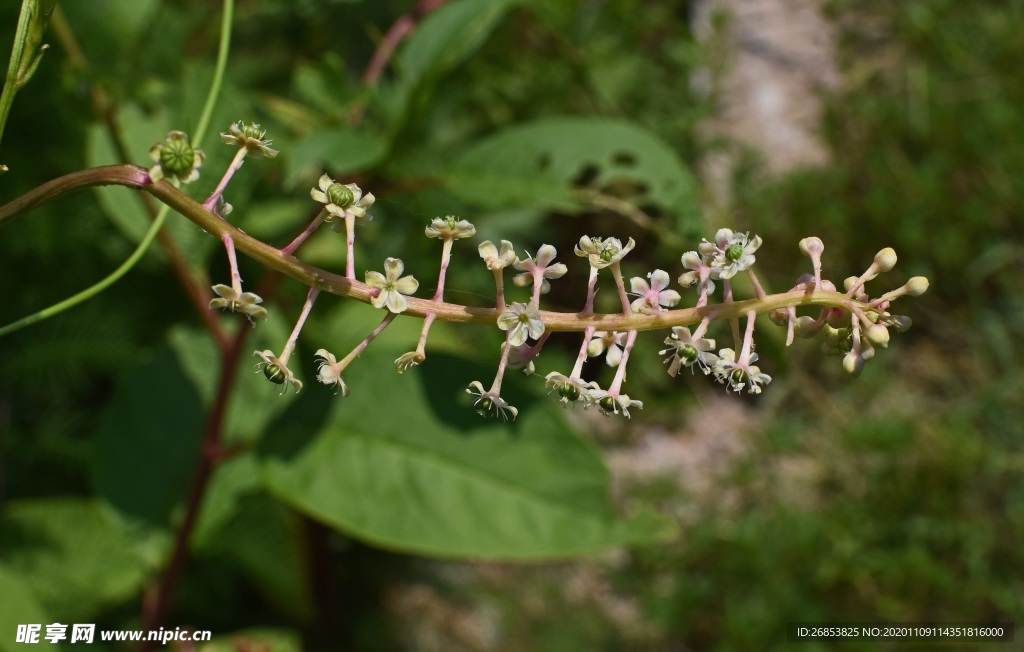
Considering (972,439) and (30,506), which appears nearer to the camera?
(30,506)

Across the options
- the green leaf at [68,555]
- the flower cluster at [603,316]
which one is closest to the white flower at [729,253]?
the flower cluster at [603,316]

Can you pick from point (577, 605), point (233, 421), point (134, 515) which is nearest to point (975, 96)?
point (577, 605)

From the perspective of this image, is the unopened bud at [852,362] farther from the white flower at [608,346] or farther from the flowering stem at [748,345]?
the white flower at [608,346]

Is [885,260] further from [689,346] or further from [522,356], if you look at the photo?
[522,356]

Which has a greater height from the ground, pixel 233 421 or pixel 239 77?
pixel 239 77

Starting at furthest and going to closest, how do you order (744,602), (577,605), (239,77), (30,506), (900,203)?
(900,203) < (577,605) < (744,602) < (239,77) < (30,506)

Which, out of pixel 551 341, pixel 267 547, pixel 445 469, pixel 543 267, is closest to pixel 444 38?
pixel 445 469

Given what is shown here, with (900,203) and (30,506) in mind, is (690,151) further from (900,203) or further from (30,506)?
(30,506)
